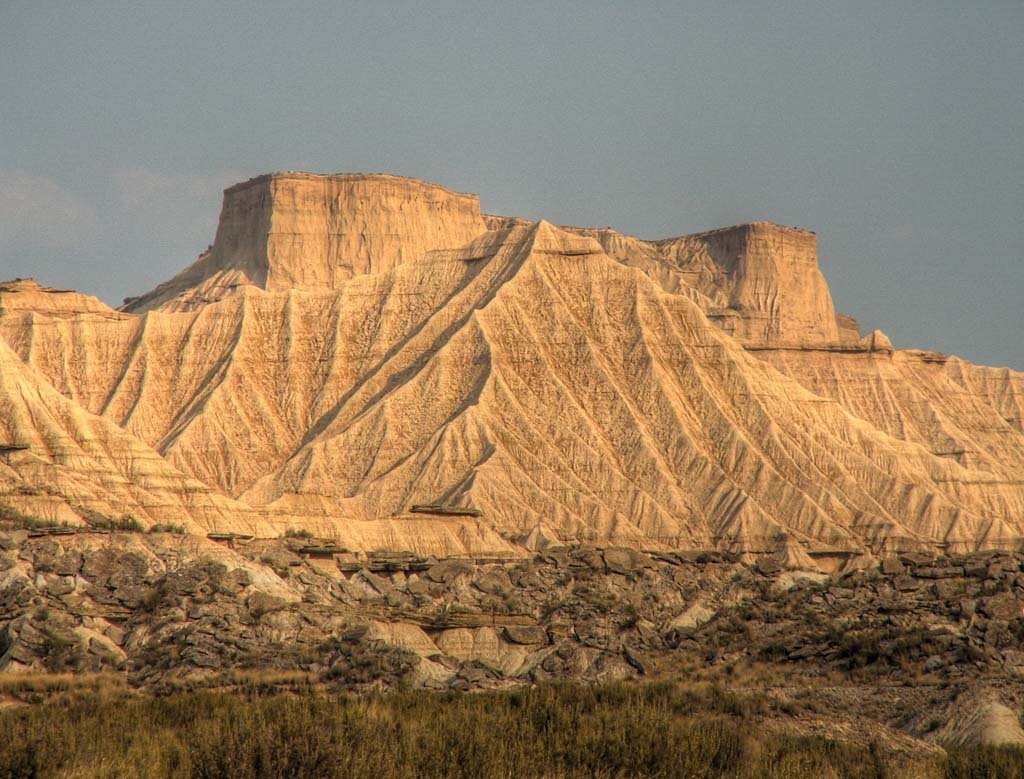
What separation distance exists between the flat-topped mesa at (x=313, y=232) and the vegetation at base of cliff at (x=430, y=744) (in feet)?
442

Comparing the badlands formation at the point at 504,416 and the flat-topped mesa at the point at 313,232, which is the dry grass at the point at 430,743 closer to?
the badlands formation at the point at 504,416

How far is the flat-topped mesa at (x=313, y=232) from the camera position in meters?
172

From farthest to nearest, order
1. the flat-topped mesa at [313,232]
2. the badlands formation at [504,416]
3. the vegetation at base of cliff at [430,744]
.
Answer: the flat-topped mesa at [313,232]
the badlands formation at [504,416]
the vegetation at base of cliff at [430,744]

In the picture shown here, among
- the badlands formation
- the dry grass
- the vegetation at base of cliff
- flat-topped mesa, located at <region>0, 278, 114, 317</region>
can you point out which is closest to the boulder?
the dry grass

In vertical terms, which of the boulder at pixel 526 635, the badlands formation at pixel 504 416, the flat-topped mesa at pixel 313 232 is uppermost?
the flat-topped mesa at pixel 313 232

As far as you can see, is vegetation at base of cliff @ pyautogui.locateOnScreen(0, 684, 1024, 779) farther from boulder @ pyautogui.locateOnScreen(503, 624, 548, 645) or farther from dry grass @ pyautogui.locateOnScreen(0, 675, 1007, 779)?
boulder @ pyautogui.locateOnScreen(503, 624, 548, 645)

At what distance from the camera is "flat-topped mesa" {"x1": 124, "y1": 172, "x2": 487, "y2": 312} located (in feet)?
565

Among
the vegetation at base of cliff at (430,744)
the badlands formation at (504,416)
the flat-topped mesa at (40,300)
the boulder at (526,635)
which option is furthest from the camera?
the flat-topped mesa at (40,300)

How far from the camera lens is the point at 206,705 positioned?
Result: 37.9 metres

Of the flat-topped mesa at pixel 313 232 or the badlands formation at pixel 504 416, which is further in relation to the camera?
the flat-topped mesa at pixel 313 232

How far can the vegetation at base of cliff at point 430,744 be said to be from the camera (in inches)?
1169

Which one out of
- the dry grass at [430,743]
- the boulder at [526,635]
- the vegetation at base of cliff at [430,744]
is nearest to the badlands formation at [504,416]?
the boulder at [526,635]

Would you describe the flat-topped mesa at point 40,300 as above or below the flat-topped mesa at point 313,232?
below

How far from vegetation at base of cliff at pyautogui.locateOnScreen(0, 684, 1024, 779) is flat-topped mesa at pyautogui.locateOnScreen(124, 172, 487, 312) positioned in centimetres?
13457
